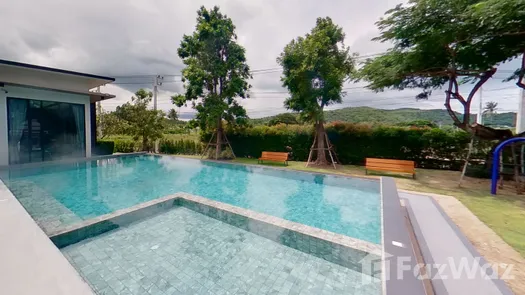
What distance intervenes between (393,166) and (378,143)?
2.51m

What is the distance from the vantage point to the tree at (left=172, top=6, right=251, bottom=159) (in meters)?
12.7

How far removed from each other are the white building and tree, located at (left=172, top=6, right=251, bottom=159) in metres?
5.20

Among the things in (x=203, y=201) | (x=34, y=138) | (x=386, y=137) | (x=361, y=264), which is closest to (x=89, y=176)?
(x=34, y=138)

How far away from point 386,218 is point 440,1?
25.5 ft

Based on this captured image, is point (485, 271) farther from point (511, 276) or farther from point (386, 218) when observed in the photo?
point (386, 218)

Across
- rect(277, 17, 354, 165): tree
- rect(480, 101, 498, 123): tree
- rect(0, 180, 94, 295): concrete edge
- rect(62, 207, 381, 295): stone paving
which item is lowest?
rect(62, 207, 381, 295): stone paving

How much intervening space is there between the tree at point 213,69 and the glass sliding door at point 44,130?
5995 millimetres

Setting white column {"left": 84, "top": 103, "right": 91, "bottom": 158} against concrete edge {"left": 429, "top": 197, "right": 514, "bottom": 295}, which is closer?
concrete edge {"left": 429, "top": 197, "right": 514, "bottom": 295}

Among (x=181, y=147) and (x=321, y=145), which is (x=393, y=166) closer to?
(x=321, y=145)

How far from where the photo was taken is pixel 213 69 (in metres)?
12.8

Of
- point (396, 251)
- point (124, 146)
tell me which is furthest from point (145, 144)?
point (396, 251)

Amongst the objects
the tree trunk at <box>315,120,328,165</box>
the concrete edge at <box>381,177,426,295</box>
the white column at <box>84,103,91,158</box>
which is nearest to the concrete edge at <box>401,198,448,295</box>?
the concrete edge at <box>381,177,426,295</box>

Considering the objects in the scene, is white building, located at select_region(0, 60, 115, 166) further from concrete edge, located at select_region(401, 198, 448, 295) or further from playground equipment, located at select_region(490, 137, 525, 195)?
playground equipment, located at select_region(490, 137, 525, 195)

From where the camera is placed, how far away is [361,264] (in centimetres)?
311
